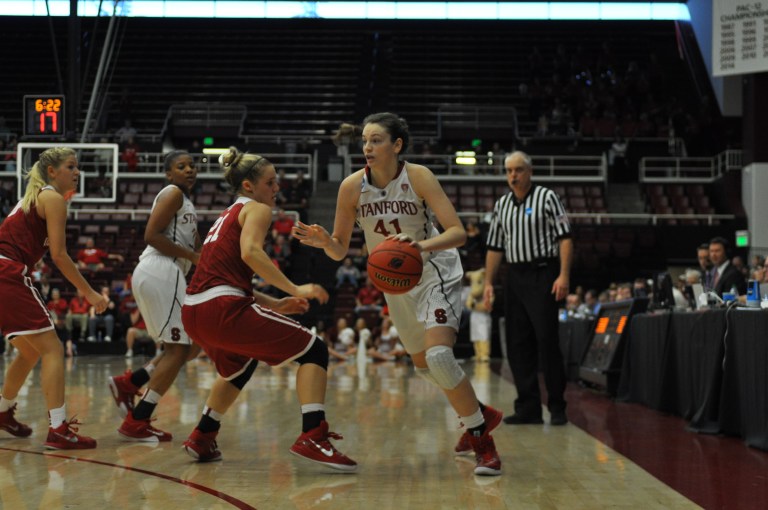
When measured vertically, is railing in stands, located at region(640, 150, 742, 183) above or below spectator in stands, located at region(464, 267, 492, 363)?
above

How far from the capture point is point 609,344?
888cm

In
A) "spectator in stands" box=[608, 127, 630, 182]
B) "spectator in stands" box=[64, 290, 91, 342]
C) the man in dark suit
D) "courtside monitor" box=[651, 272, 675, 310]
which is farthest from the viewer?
"spectator in stands" box=[608, 127, 630, 182]

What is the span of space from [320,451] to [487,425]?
2.69 ft

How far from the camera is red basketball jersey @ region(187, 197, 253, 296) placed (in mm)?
4328

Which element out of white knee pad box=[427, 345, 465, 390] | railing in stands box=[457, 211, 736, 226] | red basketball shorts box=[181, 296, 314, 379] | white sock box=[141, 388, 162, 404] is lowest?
white sock box=[141, 388, 162, 404]

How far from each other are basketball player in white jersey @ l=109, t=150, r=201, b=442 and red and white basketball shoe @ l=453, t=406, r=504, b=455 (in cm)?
160

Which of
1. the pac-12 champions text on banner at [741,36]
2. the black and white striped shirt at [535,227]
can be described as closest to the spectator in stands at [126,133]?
the pac-12 champions text on banner at [741,36]

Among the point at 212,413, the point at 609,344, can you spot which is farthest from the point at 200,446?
the point at 609,344

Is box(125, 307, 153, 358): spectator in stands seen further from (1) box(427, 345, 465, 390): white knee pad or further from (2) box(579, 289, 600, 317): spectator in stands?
(1) box(427, 345, 465, 390): white knee pad

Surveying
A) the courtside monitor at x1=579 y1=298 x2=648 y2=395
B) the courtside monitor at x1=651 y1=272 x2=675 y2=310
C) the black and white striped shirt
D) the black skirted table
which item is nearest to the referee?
the black and white striped shirt

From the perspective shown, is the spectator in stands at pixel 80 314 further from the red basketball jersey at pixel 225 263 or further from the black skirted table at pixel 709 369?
the red basketball jersey at pixel 225 263

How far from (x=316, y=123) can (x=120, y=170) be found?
20.5ft

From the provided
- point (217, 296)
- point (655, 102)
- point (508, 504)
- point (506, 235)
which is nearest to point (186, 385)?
point (506, 235)

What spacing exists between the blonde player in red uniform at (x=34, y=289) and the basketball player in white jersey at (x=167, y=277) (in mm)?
469
